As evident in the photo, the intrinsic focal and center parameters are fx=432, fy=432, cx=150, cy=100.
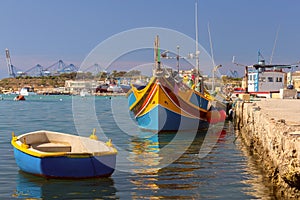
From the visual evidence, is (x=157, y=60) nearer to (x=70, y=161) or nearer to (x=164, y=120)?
(x=164, y=120)

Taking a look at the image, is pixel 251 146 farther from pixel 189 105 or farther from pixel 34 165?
pixel 34 165

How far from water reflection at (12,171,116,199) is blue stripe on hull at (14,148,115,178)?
22 centimetres

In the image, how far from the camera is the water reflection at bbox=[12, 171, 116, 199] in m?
12.5

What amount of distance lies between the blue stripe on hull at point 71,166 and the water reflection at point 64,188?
0.72 feet

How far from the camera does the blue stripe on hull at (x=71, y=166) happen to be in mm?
13133

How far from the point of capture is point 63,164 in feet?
43.2

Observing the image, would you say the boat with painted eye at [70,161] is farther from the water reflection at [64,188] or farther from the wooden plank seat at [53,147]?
the wooden plank seat at [53,147]

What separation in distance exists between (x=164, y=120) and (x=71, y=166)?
1518 cm

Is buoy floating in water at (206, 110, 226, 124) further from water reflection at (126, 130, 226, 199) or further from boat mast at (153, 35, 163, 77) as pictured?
boat mast at (153, 35, 163, 77)

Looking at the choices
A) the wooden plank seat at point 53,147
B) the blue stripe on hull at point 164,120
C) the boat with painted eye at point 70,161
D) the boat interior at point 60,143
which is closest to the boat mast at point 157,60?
the blue stripe on hull at point 164,120

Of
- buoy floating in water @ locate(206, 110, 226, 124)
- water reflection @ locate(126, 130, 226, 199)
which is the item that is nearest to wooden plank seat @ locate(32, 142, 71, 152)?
water reflection @ locate(126, 130, 226, 199)

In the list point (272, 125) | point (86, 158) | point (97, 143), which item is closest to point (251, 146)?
point (272, 125)

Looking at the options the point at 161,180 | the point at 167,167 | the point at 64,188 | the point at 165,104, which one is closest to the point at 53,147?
the point at 64,188

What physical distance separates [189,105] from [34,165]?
1617 centimetres
